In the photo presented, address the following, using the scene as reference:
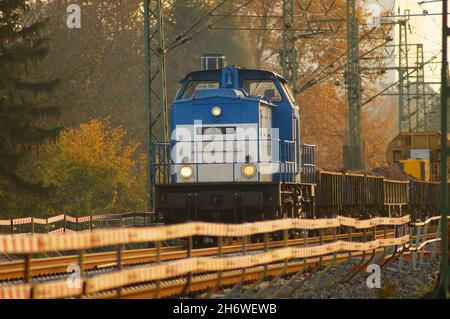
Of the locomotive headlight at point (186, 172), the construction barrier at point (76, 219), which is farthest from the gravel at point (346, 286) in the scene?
the construction barrier at point (76, 219)

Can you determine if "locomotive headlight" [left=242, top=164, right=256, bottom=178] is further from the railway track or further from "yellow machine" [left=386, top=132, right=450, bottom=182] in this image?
"yellow machine" [left=386, top=132, right=450, bottom=182]

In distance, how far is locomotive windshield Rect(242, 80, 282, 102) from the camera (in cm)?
2678

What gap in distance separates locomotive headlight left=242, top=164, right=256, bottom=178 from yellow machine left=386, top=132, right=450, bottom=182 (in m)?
27.1

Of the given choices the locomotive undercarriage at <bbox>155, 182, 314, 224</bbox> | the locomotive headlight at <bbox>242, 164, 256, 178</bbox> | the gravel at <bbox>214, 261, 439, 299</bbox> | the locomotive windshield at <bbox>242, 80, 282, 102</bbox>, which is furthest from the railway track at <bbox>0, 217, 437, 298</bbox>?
the locomotive windshield at <bbox>242, 80, 282, 102</bbox>

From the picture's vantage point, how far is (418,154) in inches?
2089

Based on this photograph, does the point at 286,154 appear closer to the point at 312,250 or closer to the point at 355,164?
the point at 312,250

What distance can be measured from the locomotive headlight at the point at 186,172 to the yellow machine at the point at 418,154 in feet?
89.5

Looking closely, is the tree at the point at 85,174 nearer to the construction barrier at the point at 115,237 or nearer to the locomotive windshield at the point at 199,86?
the locomotive windshield at the point at 199,86

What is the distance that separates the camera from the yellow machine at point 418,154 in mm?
51812

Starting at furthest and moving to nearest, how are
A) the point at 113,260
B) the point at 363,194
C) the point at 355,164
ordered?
the point at 355,164
the point at 363,194
the point at 113,260

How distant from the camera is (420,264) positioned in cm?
2292

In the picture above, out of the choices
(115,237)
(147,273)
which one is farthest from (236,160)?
(115,237)

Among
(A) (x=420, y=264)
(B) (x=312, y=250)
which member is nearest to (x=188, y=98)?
(A) (x=420, y=264)

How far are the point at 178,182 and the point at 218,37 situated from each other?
52.4m
